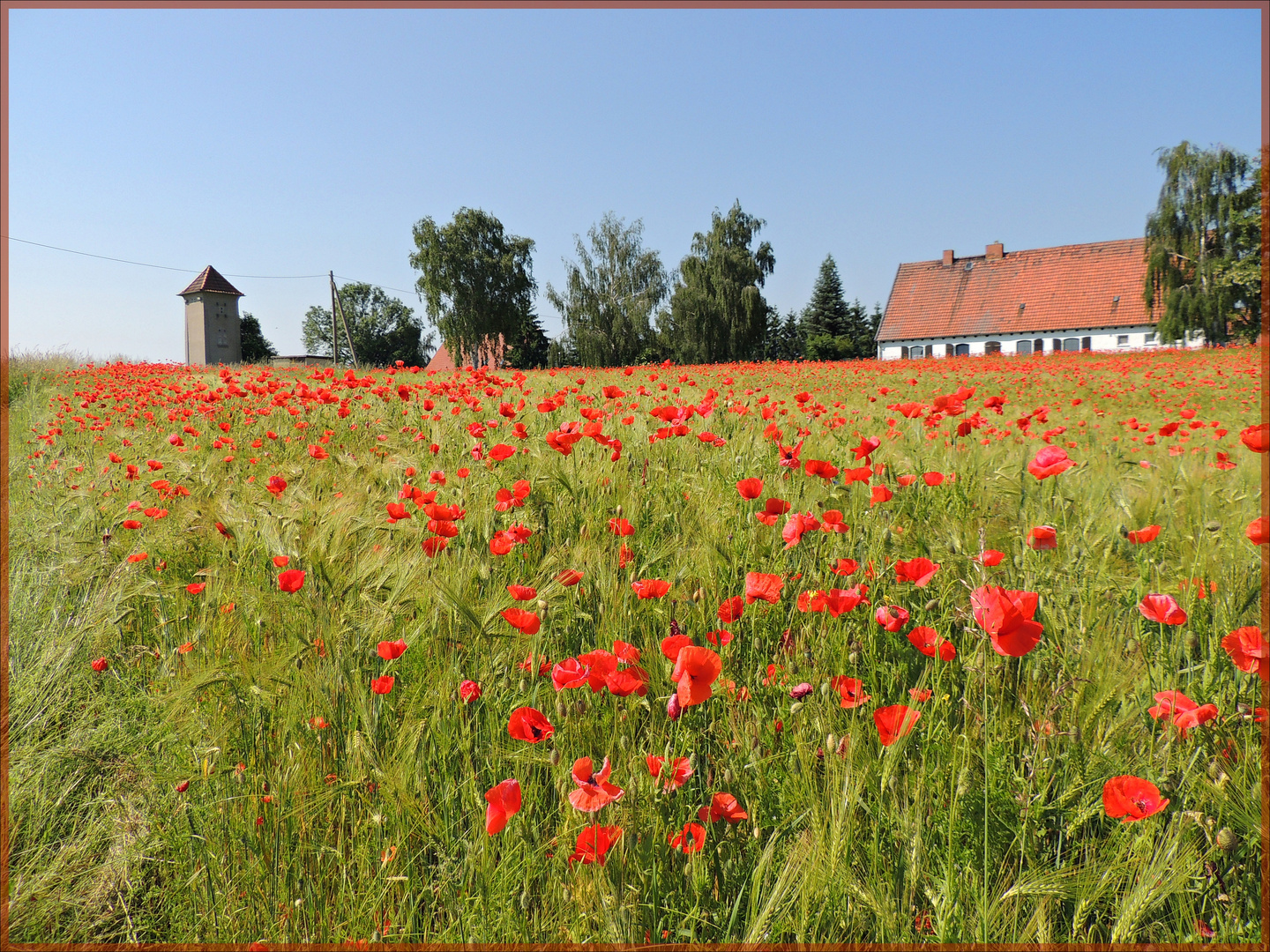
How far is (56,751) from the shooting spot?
1229mm

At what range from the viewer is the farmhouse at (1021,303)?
123ft

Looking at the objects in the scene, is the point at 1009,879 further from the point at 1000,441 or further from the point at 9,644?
the point at 1000,441

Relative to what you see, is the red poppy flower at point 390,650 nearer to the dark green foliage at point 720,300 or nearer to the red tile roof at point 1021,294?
the dark green foliage at point 720,300

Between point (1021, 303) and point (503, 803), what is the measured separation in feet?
154

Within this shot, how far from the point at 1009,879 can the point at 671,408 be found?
6.47 feet

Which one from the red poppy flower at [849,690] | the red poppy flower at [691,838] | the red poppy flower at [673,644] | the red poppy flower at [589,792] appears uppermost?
the red poppy flower at [673,644]

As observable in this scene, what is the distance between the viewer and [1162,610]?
4.00 feet

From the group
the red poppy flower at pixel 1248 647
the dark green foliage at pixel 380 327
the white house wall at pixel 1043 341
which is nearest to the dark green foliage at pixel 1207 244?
the white house wall at pixel 1043 341

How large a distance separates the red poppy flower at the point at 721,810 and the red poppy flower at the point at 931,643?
473 mm

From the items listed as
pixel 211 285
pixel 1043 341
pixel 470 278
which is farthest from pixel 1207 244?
pixel 211 285

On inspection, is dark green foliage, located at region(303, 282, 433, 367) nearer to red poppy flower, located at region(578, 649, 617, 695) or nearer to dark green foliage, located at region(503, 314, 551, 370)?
dark green foliage, located at region(503, 314, 551, 370)

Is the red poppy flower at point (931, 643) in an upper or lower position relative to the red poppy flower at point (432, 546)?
lower

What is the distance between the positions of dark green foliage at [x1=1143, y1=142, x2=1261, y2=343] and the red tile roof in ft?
40.4

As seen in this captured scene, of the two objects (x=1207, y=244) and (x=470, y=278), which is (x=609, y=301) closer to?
(x=470, y=278)
